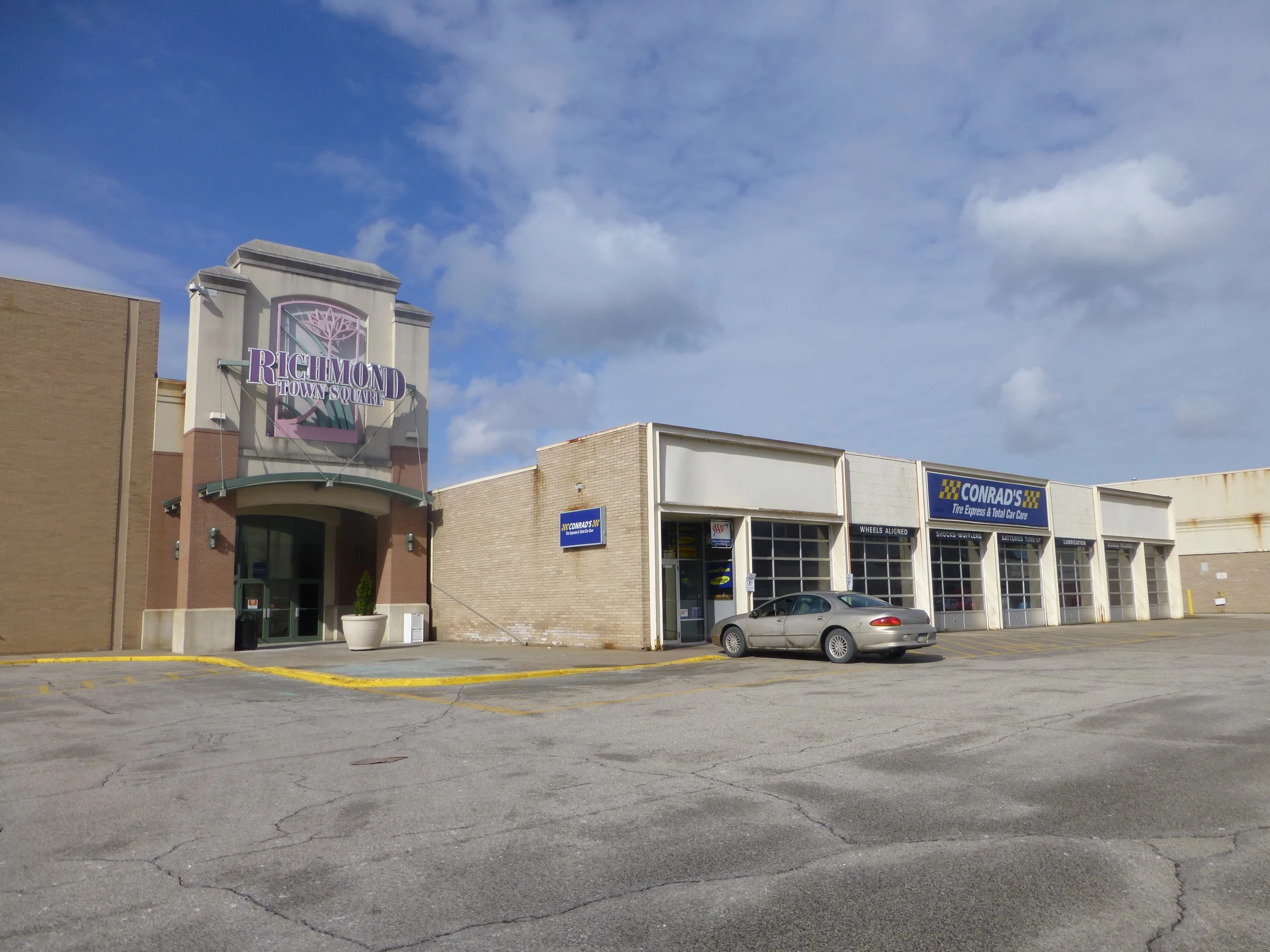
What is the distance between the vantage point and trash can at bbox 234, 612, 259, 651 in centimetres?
2647

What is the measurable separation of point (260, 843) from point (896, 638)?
13.6 meters

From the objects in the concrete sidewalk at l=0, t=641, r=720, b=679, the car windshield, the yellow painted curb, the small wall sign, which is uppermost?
the small wall sign

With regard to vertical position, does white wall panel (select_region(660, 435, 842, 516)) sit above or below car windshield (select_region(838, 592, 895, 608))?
above

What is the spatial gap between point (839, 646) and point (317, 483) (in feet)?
54.8

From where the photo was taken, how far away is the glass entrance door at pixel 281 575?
2977 centimetres

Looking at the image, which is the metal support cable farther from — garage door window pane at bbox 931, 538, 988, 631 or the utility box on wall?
garage door window pane at bbox 931, 538, 988, 631

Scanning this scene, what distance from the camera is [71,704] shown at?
13.2 meters

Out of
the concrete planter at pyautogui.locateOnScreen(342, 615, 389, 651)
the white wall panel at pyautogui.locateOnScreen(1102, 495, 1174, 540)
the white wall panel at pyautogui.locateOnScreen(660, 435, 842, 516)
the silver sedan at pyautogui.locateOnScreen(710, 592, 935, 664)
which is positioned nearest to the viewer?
the silver sedan at pyautogui.locateOnScreen(710, 592, 935, 664)

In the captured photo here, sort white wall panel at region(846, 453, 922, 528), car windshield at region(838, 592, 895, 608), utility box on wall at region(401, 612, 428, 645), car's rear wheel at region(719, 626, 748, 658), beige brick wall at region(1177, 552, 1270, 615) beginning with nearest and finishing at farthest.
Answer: car windshield at region(838, 592, 895, 608), car's rear wheel at region(719, 626, 748, 658), white wall panel at region(846, 453, 922, 528), utility box on wall at region(401, 612, 428, 645), beige brick wall at region(1177, 552, 1270, 615)

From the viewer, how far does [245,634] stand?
87.0 ft

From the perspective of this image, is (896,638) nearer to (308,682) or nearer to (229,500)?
(308,682)

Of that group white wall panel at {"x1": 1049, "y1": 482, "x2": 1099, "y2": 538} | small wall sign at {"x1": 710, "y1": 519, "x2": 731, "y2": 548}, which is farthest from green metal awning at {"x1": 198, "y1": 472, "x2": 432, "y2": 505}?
white wall panel at {"x1": 1049, "y1": 482, "x2": 1099, "y2": 538}

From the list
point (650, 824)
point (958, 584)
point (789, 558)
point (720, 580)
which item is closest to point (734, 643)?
point (720, 580)

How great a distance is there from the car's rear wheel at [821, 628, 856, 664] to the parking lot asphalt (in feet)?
17.7
